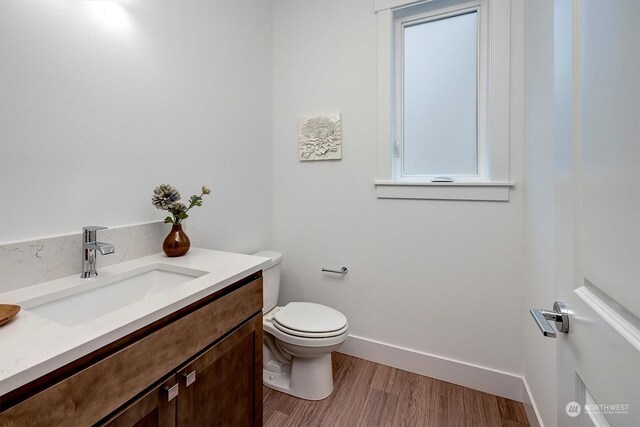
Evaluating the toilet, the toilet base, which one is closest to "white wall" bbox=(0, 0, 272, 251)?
the toilet

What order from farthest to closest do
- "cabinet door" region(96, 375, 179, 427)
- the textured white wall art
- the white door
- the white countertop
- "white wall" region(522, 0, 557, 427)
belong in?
the textured white wall art < "white wall" region(522, 0, 557, 427) < "cabinet door" region(96, 375, 179, 427) < the white countertop < the white door

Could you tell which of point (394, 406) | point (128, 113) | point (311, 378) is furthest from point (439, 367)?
point (128, 113)

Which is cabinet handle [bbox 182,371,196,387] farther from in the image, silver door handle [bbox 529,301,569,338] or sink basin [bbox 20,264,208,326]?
silver door handle [bbox 529,301,569,338]

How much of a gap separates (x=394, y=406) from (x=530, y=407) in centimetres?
64

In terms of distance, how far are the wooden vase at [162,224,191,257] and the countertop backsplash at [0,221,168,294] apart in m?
0.11

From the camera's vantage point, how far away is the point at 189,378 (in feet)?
2.83

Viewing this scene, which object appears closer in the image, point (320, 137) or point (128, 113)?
point (128, 113)

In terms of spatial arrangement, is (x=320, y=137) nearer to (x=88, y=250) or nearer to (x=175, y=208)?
(x=175, y=208)

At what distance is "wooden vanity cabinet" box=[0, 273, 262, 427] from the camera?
579mm

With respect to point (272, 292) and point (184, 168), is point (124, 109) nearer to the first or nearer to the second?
point (184, 168)

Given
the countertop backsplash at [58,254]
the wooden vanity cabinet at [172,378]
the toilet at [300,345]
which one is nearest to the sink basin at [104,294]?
the countertop backsplash at [58,254]

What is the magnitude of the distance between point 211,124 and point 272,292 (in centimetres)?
105

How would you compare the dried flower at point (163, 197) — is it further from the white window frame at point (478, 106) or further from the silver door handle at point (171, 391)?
the white window frame at point (478, 106)

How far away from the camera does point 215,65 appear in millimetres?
1682
